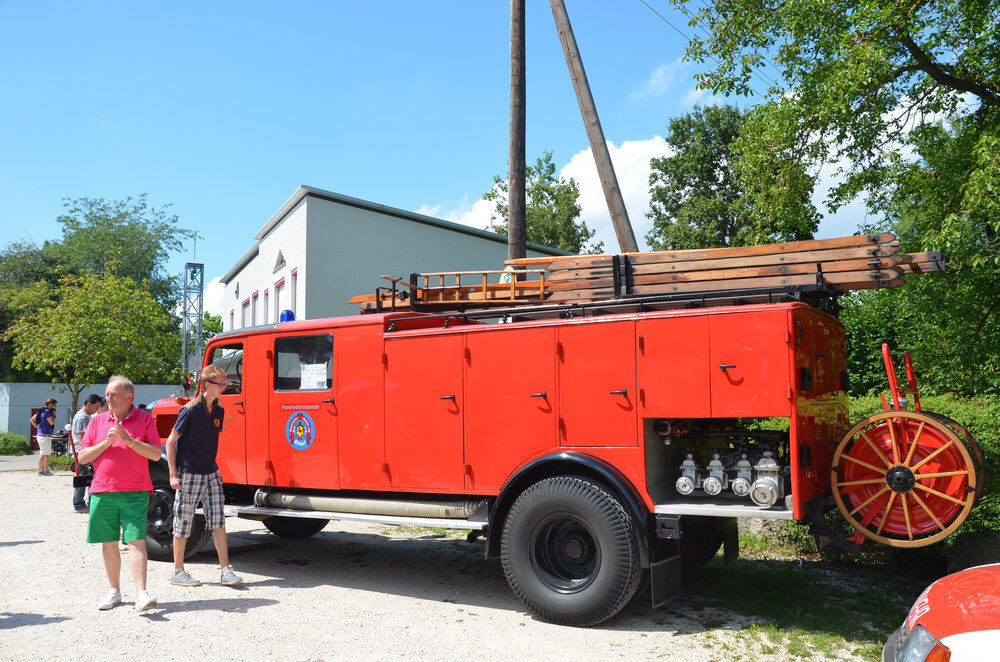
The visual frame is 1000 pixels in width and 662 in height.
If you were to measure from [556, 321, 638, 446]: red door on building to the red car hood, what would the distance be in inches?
92.7

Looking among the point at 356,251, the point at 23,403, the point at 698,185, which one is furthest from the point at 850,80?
the point at 23,403

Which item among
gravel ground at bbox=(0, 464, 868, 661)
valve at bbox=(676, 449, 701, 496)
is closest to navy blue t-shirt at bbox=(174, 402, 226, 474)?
gravel ground at bbox=(0, 464, 868, 661)

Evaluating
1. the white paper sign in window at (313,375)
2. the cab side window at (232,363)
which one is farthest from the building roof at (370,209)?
the white paper sign in window at (313,375)

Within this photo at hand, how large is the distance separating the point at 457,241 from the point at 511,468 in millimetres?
15783

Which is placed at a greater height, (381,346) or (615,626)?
(381,346)

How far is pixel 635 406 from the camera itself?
5.36 m

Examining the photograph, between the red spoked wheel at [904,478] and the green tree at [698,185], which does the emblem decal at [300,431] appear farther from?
the green tree at [698,185]

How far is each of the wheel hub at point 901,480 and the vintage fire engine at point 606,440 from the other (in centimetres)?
1

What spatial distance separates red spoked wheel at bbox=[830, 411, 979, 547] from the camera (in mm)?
4758

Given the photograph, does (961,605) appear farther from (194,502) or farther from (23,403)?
(23,403)

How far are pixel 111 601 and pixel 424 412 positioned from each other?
2907mm

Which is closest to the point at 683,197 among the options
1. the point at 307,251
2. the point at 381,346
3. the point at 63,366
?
the point at 307,251

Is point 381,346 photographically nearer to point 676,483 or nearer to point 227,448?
point 227,448

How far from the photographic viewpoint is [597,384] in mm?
5523
